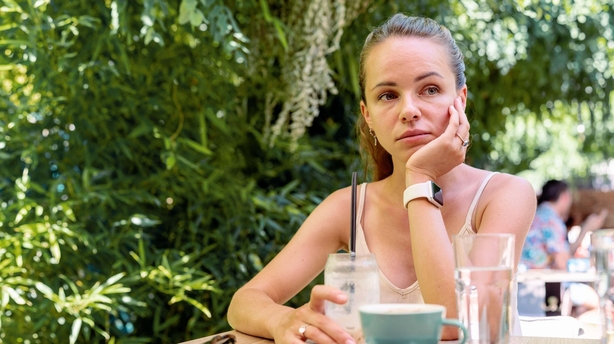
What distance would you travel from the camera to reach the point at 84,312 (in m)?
2.36

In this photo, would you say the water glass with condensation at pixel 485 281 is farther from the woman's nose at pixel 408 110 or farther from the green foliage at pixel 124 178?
the green foliage at pixel 124 178

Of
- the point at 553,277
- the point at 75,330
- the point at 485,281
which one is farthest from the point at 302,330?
the point at 553,277

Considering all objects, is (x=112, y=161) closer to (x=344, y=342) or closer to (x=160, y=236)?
(x=160, y=236)

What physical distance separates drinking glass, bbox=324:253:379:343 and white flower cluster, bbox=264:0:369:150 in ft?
5.49

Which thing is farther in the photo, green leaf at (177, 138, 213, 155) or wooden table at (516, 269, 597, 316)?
wooden table at (516, 269, 597, 316)

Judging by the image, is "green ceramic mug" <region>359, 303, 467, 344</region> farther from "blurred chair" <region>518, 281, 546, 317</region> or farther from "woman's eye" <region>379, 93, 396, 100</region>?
"blurred chair" <region>518, 281, 546, 317</region>

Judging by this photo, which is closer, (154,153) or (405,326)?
(405,326)

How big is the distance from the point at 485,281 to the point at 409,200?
488 millimetres

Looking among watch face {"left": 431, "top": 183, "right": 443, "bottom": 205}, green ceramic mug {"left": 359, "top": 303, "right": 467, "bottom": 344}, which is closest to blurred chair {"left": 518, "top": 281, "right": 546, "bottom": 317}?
watch face {"left": 431, "top": 183, "right": 443, "bottom": 205}

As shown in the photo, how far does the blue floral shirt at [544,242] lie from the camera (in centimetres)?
450

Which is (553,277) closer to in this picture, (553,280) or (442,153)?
(553,280)

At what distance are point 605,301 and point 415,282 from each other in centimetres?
66

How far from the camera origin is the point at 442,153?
1.49 m

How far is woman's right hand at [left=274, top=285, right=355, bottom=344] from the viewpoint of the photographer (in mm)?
1037
